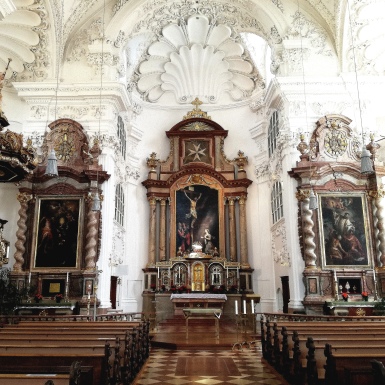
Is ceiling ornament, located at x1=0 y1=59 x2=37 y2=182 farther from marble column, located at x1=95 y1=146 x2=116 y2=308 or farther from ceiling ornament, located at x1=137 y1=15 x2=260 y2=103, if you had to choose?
ceiling ornament, located at x1=137 y1=15 x2=260 y2=103

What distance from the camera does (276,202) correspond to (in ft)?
55.1

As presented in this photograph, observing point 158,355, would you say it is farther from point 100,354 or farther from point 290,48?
point 290,48

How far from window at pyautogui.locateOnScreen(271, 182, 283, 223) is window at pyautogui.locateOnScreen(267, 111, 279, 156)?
5.18 ft

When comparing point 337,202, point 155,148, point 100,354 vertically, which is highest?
point 155,148

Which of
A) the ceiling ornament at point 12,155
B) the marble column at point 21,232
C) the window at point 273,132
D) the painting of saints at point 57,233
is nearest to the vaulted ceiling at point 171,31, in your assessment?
the window at point 273,132

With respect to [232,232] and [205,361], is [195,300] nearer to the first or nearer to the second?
[232,232]

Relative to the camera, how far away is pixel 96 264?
45.5ft

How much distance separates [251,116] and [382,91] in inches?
245

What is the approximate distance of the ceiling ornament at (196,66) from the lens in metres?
18.9

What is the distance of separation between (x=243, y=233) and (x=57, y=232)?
7.75 metres

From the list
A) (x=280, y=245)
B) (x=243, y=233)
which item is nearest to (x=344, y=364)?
(x=280, y=245)

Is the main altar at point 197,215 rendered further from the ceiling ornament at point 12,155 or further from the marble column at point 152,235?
the ceiling ornament at point 12,155

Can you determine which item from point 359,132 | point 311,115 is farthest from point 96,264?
point 359,132

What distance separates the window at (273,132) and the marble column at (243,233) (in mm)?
2512
